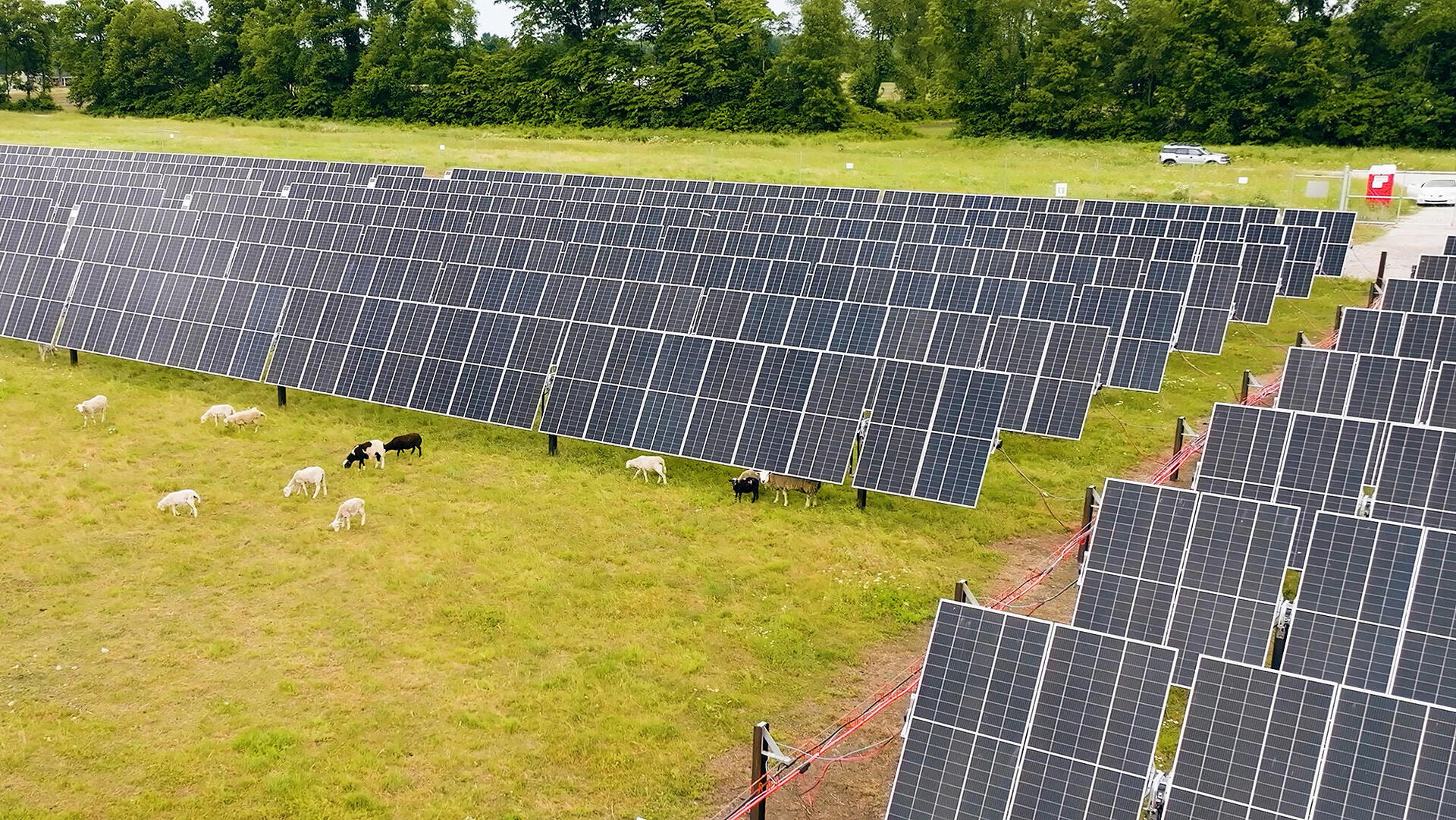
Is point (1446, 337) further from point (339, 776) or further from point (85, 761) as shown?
point (85, 761)

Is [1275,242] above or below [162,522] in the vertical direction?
above

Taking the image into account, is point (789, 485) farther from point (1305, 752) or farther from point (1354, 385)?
point (1305, 752)

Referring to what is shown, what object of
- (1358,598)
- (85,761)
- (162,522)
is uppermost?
(1358,598)

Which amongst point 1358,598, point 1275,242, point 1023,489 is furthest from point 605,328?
point 1275,242

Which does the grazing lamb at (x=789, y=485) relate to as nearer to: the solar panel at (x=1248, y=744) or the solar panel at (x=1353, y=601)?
the solar panel at (x=1353, y=601)

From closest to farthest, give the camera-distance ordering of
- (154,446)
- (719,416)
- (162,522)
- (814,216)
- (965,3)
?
(162,522)
(719,416)
(154,446)
(814,216)
(965,3)

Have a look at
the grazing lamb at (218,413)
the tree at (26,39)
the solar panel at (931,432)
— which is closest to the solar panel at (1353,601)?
the solar panel at (931,432)
